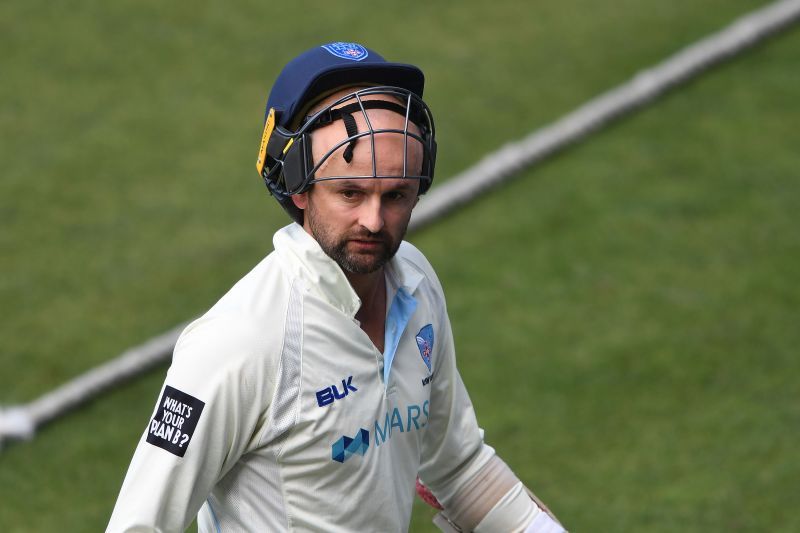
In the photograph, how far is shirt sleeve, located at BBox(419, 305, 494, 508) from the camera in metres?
3.53

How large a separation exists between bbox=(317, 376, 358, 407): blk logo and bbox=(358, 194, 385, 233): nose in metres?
0.40

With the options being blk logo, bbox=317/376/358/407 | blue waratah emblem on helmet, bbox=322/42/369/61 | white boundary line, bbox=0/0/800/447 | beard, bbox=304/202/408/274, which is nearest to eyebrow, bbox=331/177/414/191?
beard, bbox=304/202/408/274

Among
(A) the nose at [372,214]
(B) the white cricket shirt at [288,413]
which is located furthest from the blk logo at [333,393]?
(A) the nose at [372,214]

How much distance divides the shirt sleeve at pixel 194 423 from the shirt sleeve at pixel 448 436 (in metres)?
0.78

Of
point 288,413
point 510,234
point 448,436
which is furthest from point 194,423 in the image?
point 510,234

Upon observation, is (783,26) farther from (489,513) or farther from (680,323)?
(489,513)

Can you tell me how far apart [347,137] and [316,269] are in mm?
354

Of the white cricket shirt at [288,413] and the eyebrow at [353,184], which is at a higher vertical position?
the eyebrow at [353,184]

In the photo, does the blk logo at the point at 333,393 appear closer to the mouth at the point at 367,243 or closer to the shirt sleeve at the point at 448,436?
the mouth at the point at 367,243

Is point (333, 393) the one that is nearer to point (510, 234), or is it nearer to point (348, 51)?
point (348, 51)

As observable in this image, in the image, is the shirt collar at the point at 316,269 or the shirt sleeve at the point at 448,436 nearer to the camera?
the shirt collar at the point at 316,269

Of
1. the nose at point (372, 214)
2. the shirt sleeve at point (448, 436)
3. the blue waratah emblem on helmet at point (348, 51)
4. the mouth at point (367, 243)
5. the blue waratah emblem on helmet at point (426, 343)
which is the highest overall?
the blue waratah emblem on helmet at point (348, 51)

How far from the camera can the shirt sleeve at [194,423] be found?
2795 millimetres

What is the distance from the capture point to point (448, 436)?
11.8 feet
